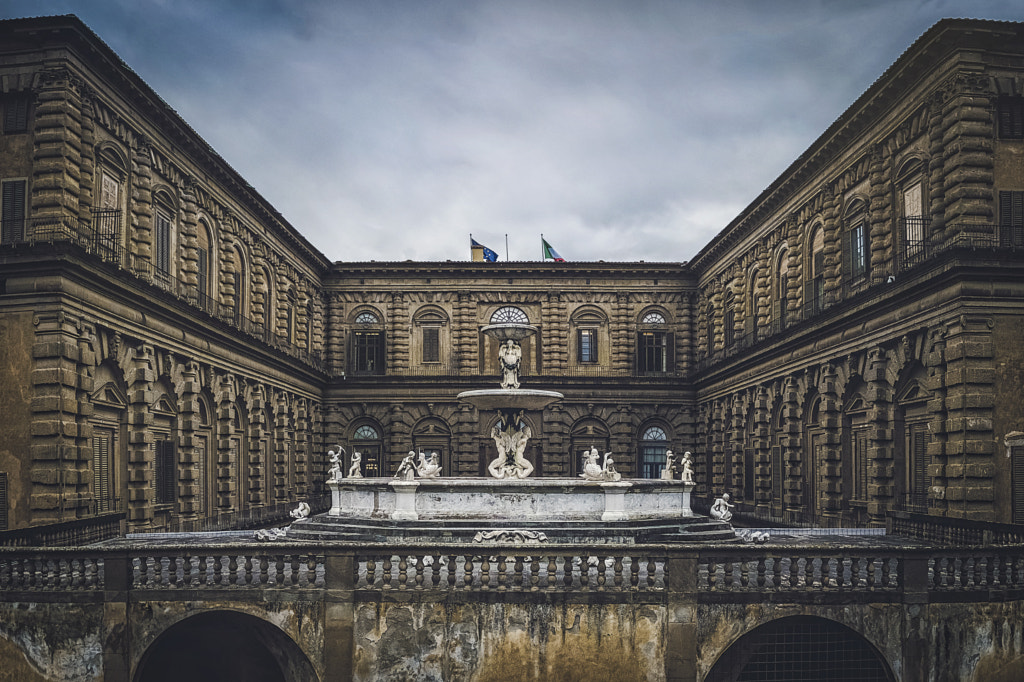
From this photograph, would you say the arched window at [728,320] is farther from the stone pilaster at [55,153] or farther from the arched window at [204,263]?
the stone pilaster at [55,153]

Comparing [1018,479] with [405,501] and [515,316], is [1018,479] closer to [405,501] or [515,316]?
[405,501]

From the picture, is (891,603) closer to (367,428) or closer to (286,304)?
(286,304)

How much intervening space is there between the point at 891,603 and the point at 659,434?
113 ft

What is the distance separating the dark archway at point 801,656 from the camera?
47.2 ft

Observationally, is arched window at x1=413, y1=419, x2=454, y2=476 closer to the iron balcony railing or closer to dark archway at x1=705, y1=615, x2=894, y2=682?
the iron balcony railing

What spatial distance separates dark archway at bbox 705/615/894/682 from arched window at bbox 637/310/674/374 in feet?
114

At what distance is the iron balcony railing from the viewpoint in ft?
74.1

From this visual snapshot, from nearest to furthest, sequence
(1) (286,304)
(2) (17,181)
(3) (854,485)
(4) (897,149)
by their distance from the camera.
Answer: (2) (17,181), (4) (897,149), (3) (854,485), (1) (286,304)

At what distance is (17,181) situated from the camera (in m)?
23.3

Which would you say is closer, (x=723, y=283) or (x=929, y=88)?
(x=929, y=88)

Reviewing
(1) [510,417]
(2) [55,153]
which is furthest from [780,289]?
(2) [55,153]

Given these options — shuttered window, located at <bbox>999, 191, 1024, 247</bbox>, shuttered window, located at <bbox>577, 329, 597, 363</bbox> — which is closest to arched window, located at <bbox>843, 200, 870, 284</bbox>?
shuttered window, located at <bbox>999, 191, 1024, 247</bbox>

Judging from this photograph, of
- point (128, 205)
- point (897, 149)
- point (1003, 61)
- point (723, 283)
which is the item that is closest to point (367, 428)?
point (723, 283)

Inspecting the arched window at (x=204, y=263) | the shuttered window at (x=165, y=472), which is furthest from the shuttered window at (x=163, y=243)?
the shuttered window at (x=165, y=472)
